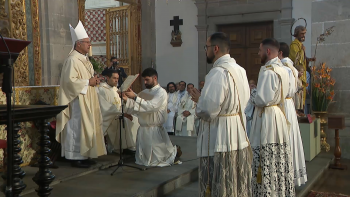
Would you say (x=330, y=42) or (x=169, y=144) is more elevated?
(x=330, y=42)

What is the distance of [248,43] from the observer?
36.9 ft

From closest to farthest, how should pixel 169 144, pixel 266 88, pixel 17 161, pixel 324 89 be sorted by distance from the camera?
pixel 17 161 → pixel 266 88 → pixel 169 144 → pixel 324 89

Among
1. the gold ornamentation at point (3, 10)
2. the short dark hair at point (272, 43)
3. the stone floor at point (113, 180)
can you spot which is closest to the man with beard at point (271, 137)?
the short dark hair at point (272, 43)

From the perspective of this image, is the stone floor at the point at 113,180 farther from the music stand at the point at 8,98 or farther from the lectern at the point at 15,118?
the music stand at the point at 8,98

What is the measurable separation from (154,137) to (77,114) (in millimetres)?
1094

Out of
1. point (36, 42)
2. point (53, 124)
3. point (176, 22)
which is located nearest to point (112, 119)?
point (53, 124)

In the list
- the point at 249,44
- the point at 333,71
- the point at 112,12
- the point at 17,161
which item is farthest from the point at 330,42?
the point at 17,161

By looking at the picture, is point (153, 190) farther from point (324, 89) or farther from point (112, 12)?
point (112, 12)

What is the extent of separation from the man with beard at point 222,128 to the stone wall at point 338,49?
506cm

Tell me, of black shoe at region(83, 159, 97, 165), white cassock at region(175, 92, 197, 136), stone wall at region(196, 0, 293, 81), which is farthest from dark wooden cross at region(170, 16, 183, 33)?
black shoe at region(83, 159, 97, 165)

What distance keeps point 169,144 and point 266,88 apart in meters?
1.87

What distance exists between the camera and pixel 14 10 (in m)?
5.94

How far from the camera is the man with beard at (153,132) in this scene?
5.20 meters

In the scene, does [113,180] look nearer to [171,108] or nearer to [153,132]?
[153,132]
